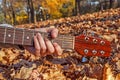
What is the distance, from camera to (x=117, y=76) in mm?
4246

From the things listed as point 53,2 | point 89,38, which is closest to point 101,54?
point 89,38

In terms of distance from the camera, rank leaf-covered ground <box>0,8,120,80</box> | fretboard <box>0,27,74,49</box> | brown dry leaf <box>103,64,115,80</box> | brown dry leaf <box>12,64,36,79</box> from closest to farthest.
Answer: fretboard <box>0,27,74,49</box> → brown dry leaf <box>103,64,115,80</box> → leaf-covered ground <box>0,8,120,80</box> → brown dry leaf <box>12,64,36,79</box>

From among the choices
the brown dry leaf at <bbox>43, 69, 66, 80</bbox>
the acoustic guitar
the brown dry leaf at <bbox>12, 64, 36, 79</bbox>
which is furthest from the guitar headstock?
the brown dry leaf at <bbox>12, 64, 36, 79</bbox>

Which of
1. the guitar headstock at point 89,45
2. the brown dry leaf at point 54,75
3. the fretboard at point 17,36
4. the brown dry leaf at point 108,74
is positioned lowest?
the brown dry leaf at point 54,75

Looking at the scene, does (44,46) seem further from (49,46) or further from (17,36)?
(17,36)

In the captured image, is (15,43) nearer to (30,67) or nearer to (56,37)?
(56,37)

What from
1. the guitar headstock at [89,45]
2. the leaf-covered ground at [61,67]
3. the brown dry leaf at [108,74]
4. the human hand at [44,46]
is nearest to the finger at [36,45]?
the human hand at [44,46]

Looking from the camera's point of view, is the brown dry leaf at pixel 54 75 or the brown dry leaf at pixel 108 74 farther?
the brown dry leaf at pixel 54 75

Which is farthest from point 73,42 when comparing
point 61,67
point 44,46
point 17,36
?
point 61,67

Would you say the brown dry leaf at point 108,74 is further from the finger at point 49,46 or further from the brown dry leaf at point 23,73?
the brown dry leaf at point 23,73

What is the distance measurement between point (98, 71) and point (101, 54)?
0.42 m

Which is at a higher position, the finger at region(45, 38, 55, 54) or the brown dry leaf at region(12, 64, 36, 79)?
the finger at region(45, 38, 55, 54)

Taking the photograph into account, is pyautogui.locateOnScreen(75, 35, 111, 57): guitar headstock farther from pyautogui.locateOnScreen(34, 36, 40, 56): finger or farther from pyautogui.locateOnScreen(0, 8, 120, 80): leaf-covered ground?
pyautogui.locateOnScreen(34, 36, 40, 56): finger

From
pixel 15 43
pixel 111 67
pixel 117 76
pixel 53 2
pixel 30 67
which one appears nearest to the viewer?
pixel 15 43
